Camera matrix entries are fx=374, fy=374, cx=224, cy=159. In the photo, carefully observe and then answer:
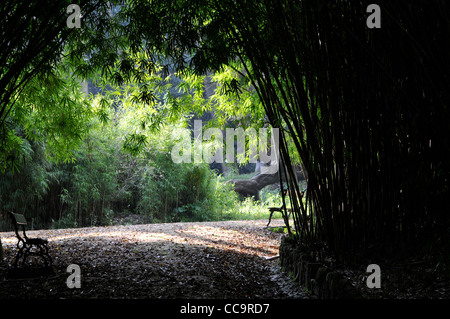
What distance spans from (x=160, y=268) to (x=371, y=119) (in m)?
2.13

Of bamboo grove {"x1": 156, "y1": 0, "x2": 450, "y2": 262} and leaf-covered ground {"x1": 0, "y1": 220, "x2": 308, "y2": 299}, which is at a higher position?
bamboo grove {"x1": 156, "y1": 0, "x2": 450, "y2": 262}

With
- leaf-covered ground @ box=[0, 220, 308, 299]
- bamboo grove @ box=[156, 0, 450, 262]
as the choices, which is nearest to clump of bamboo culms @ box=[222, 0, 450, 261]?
bamboo grove @ box=[156, 0, 450, 262]

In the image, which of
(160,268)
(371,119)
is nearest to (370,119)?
(371,119)

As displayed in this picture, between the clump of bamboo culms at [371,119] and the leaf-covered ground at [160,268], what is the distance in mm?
713

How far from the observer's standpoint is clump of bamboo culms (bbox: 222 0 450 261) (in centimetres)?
190

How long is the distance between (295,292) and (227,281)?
2.01 ft

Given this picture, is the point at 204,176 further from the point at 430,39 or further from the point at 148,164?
the point at 430,39

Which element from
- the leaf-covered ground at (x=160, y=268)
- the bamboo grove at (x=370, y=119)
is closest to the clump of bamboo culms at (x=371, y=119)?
the bamboo grove at (x=370, y=119)

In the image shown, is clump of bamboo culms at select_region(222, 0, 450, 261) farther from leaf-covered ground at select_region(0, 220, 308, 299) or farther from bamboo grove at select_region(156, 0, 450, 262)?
leaf-covered ground at select_region(0, 220, 308, 299)

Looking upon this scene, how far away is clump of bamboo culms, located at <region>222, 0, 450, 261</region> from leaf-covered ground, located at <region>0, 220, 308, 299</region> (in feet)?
2.34

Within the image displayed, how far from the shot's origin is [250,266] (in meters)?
3.71

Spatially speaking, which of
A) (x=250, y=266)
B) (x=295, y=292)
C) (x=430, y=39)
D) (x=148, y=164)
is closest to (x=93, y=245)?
(x=250, y=266)

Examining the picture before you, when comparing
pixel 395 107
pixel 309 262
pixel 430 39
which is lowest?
pixel 309 262
